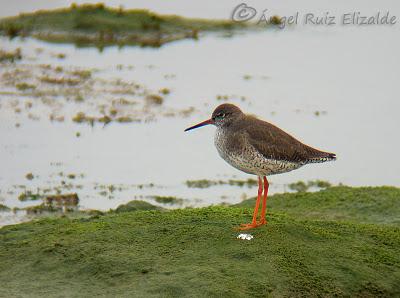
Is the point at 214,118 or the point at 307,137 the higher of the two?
the point at 214,118

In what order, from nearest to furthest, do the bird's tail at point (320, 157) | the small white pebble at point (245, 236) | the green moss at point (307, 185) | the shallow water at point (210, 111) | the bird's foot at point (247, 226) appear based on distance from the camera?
1. the small white pebble at point (245, 236)
2. the bird's foot at point (247, 226)
3. the bird's tail at point (320, 157)
4. the green moss at point (307, 185)
5. the shallow water at point (210, 111)

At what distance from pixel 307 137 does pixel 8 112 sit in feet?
18.7

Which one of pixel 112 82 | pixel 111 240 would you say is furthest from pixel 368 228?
pixel 112 82

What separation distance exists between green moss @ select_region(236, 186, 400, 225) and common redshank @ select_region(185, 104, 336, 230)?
1.73 metres

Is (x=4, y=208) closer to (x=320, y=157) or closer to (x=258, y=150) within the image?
(x=258, y=150)

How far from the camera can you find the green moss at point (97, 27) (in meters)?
23.2

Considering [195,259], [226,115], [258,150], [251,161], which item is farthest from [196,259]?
[226,115]

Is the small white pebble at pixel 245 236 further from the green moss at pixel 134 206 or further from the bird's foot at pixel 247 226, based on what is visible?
the green moss at pixel 134 206

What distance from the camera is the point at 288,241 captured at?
965 centimetres

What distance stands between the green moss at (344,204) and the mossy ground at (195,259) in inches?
48.4

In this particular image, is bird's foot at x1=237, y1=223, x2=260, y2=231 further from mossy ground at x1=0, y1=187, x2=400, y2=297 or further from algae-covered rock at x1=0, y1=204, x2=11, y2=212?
algae-covered rock at x1=0, y1=204, x2=11, y2=212

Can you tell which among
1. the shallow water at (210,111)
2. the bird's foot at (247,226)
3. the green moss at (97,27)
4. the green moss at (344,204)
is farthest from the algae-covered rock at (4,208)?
the green moss at (97,27)

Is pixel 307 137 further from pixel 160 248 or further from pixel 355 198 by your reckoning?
pixel 160 248

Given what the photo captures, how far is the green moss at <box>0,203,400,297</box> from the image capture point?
8789 millimetres
